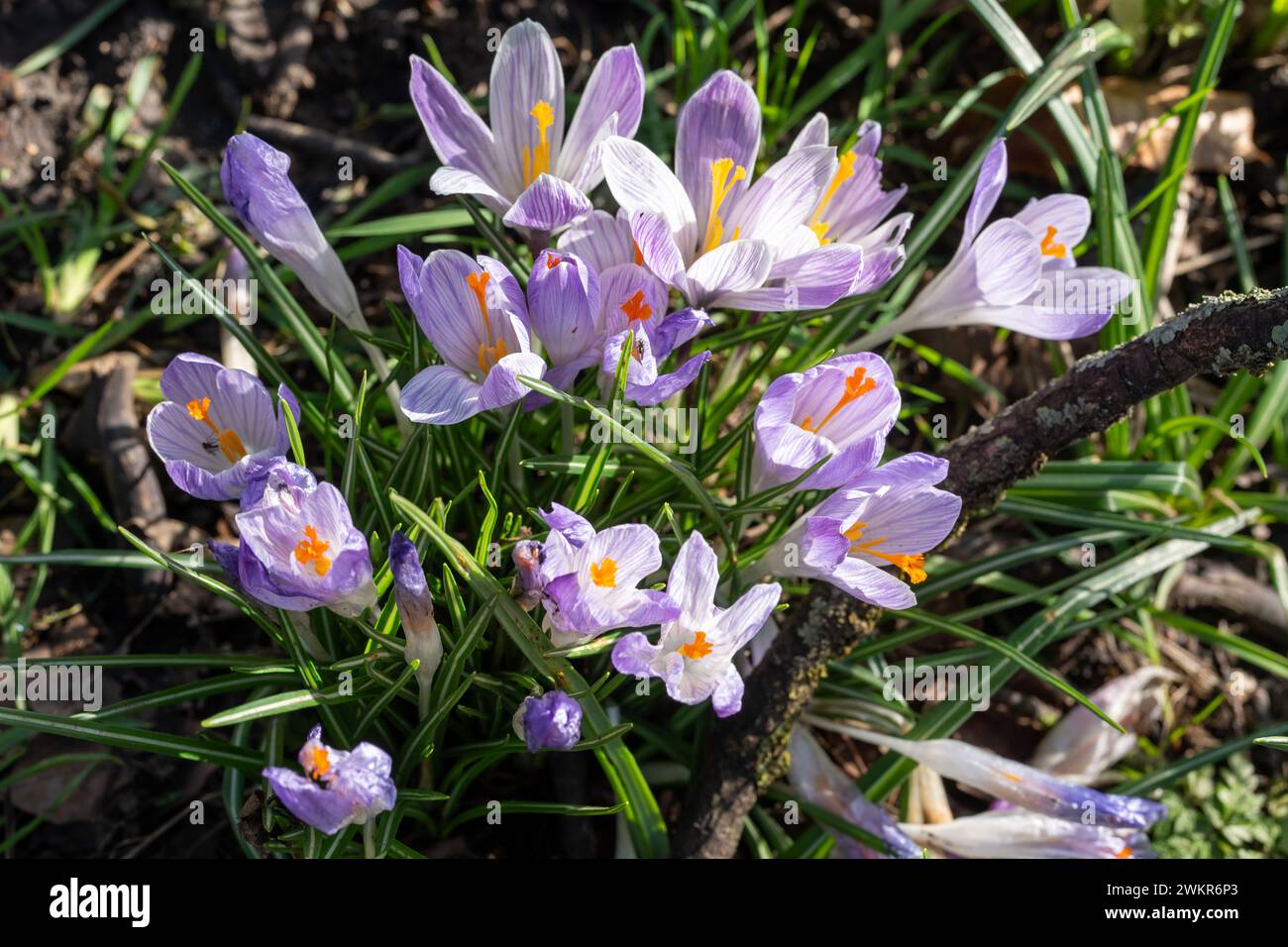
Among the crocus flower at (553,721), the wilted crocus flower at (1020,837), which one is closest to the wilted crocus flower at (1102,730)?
the wilted crocus flower at (1020,837)

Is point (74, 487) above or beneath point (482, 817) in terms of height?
above

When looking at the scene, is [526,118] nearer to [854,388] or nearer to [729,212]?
[729,212]

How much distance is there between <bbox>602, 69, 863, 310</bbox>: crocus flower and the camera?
1.46 metres

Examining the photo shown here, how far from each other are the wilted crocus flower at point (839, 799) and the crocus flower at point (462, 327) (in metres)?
0.88

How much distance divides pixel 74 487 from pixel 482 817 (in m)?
1.11

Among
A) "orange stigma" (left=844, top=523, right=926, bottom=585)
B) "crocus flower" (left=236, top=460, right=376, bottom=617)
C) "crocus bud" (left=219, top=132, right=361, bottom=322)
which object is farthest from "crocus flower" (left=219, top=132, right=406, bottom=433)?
"orange stigma" (left=844, top=523, right=926, bottom=585)

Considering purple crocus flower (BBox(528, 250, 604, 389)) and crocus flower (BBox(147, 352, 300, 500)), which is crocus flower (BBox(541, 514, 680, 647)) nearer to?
purple crocus flower (BBox(528, 250, 604, 389))

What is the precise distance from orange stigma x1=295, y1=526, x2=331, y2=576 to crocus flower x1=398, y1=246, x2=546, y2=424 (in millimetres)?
186

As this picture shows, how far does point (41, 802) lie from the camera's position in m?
1.97

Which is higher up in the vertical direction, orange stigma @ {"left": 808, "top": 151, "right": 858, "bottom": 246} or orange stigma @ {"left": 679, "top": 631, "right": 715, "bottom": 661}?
orange stigma @ {"left": 808, "top": 151, "right": 858, "bottom": 246}

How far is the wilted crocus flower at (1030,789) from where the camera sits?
1.74 metres

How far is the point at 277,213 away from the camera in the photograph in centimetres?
155
